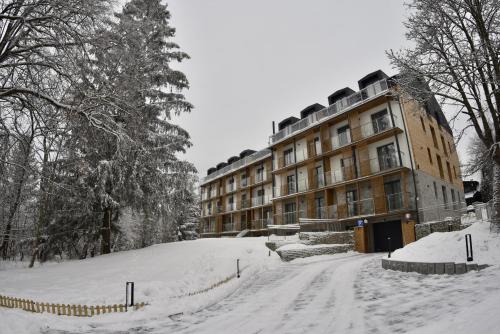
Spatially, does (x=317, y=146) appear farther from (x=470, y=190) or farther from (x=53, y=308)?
(x=470, y=190)

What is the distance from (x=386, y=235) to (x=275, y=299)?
16.0m

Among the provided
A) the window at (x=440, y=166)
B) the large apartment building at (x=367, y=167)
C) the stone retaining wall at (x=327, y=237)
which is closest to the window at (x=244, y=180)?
the large apartment building at (x=367, y=167)

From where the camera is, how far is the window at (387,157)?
21.8 metres

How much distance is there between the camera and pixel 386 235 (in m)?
21.9

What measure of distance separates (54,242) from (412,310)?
1838cm

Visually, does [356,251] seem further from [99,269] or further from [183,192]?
[99,269]

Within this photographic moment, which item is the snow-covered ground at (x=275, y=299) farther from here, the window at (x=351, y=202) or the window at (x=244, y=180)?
the window at (x=244, y=180)

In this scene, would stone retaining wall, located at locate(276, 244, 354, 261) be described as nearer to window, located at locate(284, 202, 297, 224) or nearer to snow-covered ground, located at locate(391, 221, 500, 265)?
snow-covered ground, located at locate(391, 221, 500, 265)

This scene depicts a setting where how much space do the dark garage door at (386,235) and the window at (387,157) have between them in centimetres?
393

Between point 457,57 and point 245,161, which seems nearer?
point 457,57

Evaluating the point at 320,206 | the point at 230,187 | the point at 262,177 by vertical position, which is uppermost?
the point at 262,177

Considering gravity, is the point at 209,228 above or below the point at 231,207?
below

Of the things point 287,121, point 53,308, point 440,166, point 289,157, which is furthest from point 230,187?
point 53,308

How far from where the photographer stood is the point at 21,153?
10375 millimetres
